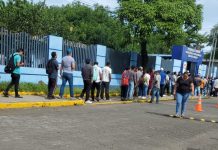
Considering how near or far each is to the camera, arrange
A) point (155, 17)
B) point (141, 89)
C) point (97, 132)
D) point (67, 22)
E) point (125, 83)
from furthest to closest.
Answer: point (67, 22) → point (155, 17) → point (141, 89) → point (125, 83) → point (97, 132)

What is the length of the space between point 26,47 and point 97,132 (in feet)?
34.5

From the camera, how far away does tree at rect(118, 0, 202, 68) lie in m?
25.5

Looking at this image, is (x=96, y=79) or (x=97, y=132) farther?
(x=96, y=79)

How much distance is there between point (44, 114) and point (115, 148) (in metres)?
4.68

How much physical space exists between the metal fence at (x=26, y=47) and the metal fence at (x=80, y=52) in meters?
1.70

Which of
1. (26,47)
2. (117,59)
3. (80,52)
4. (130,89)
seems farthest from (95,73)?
(117,59)

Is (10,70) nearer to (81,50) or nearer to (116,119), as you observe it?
(116,119)

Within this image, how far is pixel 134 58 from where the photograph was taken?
28641 millimetres

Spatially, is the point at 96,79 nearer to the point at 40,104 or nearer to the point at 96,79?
the point at 96,79

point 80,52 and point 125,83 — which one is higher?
point 80,52

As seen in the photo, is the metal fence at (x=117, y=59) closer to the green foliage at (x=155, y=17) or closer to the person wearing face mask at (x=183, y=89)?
the green foliage at (x=155, y=17)

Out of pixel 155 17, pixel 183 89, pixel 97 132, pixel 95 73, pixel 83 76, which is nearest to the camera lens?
pixel 97 132

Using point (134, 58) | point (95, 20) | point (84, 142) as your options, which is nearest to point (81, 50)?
point (134, 58)

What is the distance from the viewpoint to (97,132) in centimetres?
954
